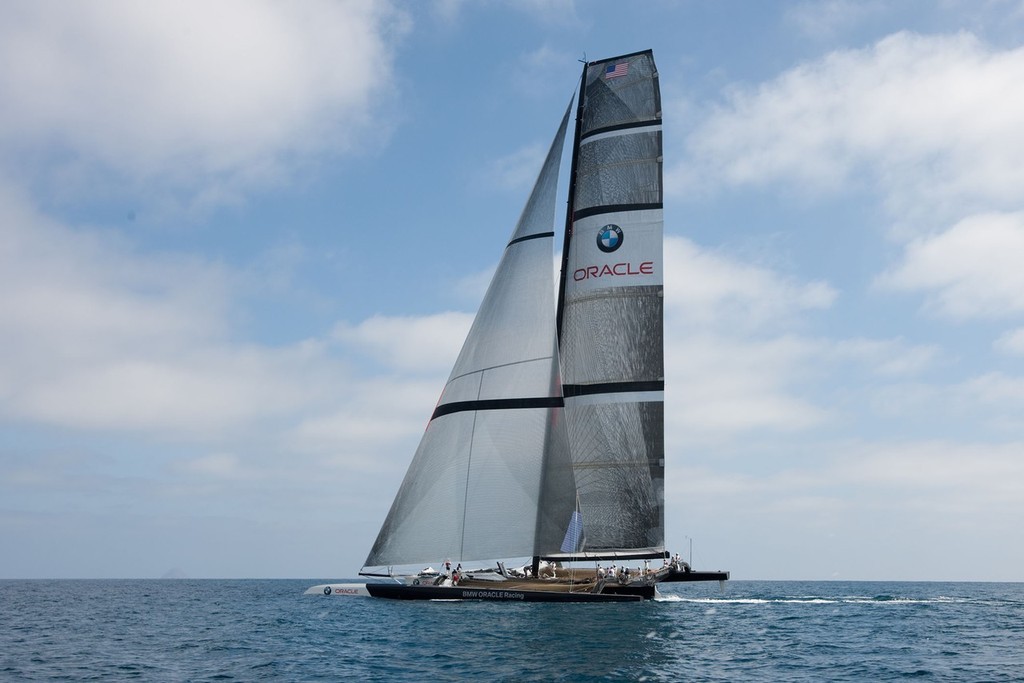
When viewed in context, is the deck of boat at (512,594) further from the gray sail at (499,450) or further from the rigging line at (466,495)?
the rigging line at (466,495)

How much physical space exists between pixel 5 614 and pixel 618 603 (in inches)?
1252

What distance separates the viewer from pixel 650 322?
121ft

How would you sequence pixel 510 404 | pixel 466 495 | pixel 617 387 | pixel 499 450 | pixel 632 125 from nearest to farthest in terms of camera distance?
pixel 466 495, pixel 499 450, pixel 510 404, pixel 617 387, pixel 632 125

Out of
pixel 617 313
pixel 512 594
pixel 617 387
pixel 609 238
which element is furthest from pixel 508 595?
pixel 609 238

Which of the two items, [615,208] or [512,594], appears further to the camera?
[615,208]

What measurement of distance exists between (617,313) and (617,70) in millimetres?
10447

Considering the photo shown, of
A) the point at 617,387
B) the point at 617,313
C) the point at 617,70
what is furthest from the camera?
the point at 617,70

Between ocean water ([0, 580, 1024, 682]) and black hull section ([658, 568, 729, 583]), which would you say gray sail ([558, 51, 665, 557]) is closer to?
black hull section ([658, 568, 729, 583])

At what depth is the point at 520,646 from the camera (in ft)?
79.9

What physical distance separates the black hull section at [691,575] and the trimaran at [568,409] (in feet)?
0.25

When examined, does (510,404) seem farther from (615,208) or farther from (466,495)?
(615,208)

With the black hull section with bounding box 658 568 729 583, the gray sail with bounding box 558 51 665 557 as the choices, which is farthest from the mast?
the black hull section with bounding box 658 568 729 583

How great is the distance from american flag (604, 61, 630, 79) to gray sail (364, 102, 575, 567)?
7.47m

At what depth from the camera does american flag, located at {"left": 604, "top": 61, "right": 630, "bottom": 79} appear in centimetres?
3869
